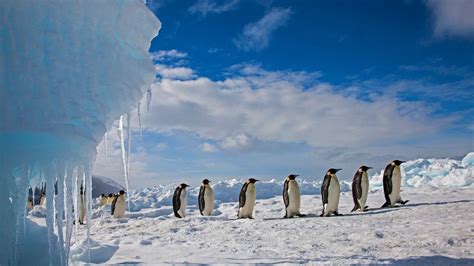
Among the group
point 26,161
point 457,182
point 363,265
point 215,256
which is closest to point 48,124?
point 26,161

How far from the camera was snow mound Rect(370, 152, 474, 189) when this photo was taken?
67.0ft

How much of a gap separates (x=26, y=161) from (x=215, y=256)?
2876 millimetres

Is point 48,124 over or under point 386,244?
over

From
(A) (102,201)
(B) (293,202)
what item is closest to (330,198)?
(B) (293,202)

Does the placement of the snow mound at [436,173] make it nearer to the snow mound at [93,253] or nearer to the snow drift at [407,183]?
the snow drift at [407,183]

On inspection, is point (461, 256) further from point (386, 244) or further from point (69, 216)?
point (69, 216)

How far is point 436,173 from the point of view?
24203mm

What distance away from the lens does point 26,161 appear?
13.8 feet

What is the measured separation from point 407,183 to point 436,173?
1.93 m

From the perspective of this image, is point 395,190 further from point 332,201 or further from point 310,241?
point 310,241

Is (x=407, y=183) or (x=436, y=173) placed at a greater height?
(x=436, y=173)

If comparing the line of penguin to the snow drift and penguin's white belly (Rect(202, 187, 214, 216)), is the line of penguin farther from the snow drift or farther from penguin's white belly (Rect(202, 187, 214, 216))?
the snow drift

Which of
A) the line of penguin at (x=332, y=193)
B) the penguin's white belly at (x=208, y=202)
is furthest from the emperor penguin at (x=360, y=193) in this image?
the penguin's white belly at (x=208, y=202)

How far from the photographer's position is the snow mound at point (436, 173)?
20.4 m
